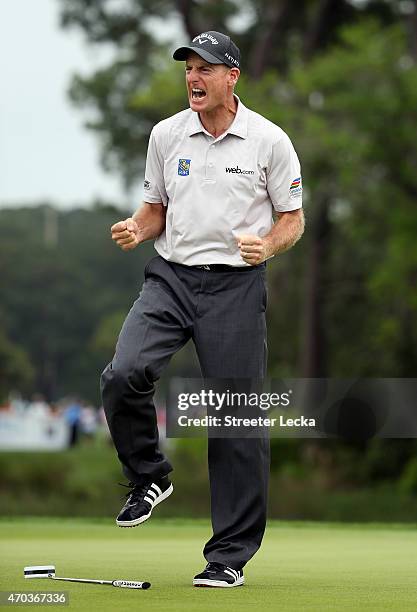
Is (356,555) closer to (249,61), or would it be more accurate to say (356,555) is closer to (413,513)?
(413,513)

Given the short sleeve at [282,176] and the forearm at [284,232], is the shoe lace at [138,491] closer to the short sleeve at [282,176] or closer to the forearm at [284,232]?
the forearm at [284,232]

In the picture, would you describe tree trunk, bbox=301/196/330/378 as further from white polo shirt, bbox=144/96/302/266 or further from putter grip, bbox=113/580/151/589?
putter grip, bbox=113/580/151/589

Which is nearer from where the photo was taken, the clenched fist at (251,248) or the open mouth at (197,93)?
the clenched fist at (251,248)

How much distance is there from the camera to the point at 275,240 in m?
6.42

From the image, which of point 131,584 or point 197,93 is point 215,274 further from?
point 131,584

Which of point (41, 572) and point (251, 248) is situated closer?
point (41, 572)

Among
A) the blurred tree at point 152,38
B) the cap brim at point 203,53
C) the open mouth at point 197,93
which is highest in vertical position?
the blurred tree at point 152,38

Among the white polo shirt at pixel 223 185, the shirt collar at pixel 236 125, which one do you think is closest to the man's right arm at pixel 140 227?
the white polo shirt at pixel 223 185

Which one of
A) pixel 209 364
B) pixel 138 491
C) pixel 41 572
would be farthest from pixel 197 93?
pixel 41 572

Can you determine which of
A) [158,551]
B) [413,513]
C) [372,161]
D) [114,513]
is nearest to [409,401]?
[158,551]

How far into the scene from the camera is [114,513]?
2375cm

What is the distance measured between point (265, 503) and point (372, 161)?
22930 millimetres

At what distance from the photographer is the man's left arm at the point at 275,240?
20.4 ft

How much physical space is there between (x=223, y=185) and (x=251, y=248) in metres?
0.35
